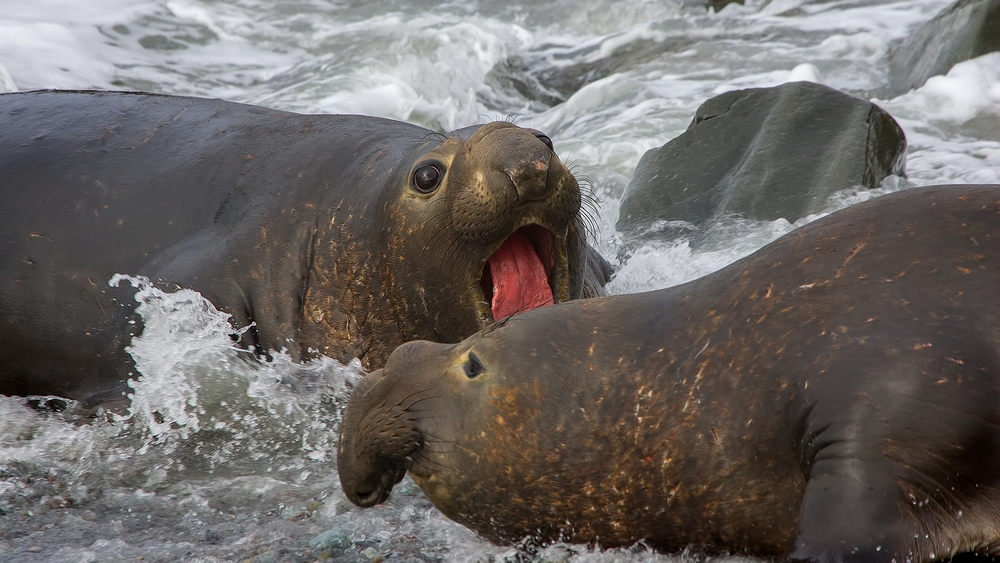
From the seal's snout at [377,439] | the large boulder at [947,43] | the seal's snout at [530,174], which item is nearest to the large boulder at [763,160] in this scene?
the large boulder at [947,43]

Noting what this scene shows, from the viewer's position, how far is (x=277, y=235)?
5730 millimetres

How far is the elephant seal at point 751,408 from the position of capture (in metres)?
3.10

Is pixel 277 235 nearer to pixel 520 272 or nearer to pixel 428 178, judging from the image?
pixel 428 178

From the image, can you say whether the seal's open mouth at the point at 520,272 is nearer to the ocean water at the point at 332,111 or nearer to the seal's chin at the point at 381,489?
the ocean water at the point at 332,111

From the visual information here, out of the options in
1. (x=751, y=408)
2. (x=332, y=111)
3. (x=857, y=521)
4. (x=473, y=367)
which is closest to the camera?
(x=857, y=521)

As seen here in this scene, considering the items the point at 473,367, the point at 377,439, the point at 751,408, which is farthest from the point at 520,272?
the point at 751,408

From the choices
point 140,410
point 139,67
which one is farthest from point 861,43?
point 140,410

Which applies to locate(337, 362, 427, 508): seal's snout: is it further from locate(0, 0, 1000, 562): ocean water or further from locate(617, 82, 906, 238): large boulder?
locate(617, 82, 906, 238): large boulder

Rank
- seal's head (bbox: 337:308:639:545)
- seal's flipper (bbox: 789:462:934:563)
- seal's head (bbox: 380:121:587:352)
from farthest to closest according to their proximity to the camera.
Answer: seal's head (bbox: 380:121:587:352)
seal's head (bbox: 337:308:639:545)
seal's flipper (bbox: 789:462:934:563)

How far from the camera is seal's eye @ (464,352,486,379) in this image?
3922 mm

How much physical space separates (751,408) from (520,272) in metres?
2.01

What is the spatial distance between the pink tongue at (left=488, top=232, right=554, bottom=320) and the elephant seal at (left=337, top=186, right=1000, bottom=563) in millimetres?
1167

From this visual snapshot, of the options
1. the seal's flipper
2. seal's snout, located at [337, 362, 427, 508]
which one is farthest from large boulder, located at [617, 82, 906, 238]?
the seal's flipper

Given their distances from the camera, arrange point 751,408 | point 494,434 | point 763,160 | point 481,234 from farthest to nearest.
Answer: point 763,160 → point 481,234 → point 494,434 → point 751,408
